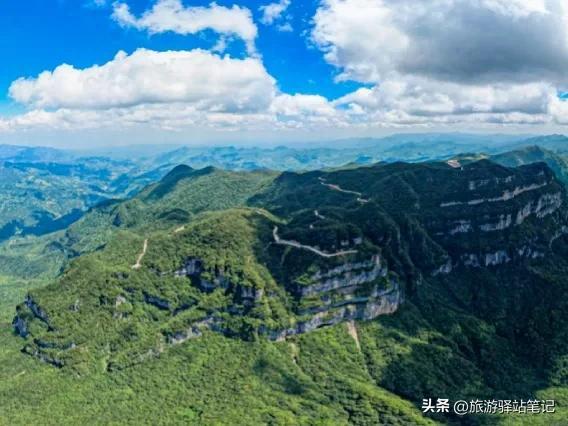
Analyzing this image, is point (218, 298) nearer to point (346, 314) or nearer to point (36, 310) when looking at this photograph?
point (346, 314)

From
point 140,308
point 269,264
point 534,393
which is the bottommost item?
point 534,393

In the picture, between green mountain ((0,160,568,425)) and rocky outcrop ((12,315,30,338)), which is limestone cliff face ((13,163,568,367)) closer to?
rocky outcrop ((12,315,30,338))

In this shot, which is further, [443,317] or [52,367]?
[443,317]

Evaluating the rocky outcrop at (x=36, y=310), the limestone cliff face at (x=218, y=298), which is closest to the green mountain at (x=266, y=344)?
the rocky outcrop at (x=36, y=310)

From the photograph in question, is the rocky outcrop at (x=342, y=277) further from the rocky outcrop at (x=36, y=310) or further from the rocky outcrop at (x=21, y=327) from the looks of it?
the rocky outcrop at (x=21, y=327)

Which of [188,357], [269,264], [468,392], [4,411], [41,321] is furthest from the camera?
[269,264]

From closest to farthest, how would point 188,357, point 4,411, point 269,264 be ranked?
point 4,411 → point 188,357 → point 269,264

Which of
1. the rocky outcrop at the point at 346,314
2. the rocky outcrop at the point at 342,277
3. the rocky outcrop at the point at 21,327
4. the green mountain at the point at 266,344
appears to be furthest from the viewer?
the rocky outcrop at the point at 21,327

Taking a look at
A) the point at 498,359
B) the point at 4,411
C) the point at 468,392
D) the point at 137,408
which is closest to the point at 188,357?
the point at 137,408

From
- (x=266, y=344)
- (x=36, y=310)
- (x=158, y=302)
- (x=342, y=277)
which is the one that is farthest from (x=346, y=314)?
(x=36, y=310)

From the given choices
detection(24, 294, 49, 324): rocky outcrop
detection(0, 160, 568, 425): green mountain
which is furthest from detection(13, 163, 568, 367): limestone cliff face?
detection(0, 160, 568, 425): green mountain

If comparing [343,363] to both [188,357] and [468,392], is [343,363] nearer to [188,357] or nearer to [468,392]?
[468,392]
